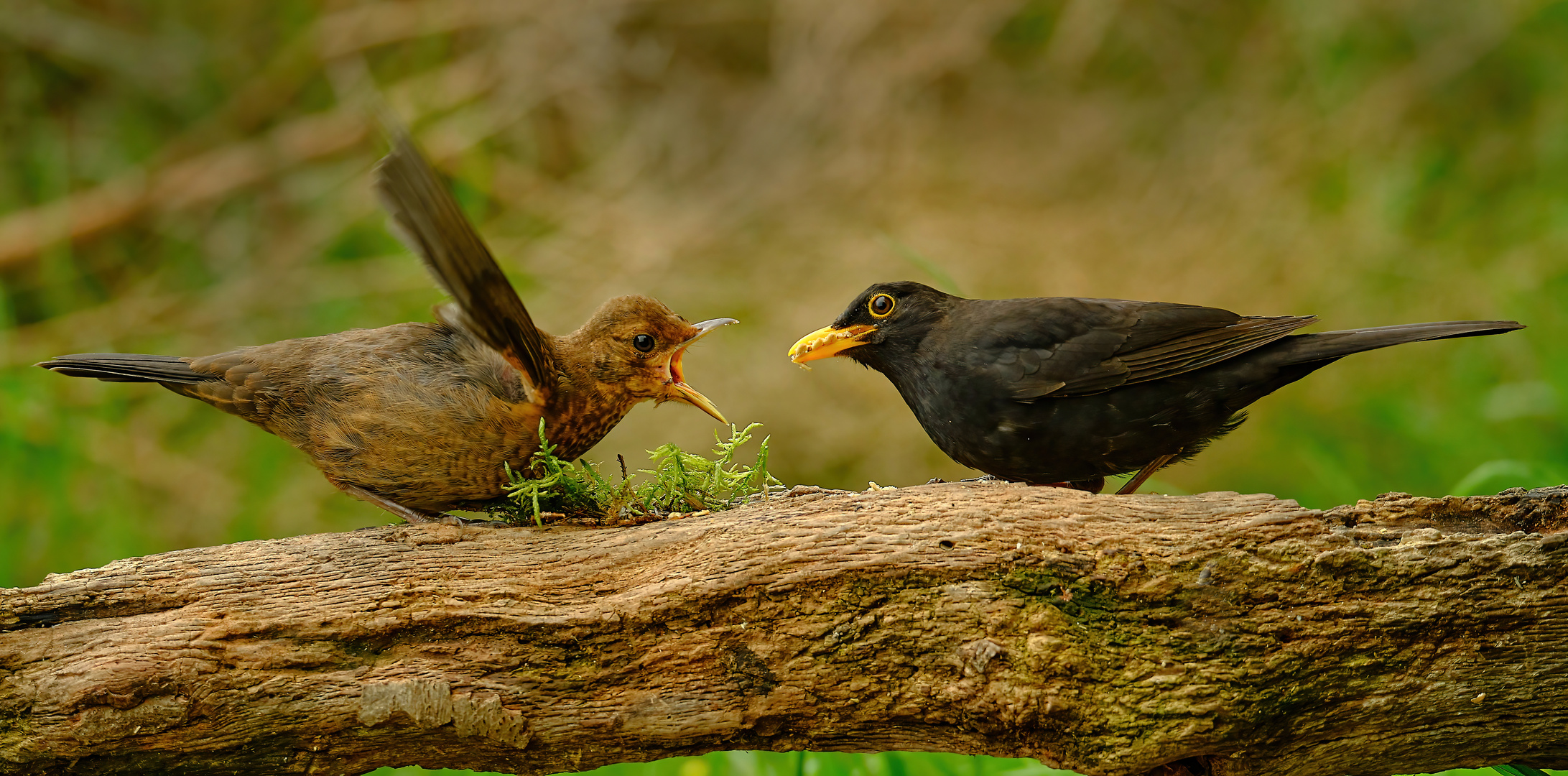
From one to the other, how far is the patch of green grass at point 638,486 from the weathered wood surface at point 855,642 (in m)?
0.17

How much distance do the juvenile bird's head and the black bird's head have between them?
0.50 meters

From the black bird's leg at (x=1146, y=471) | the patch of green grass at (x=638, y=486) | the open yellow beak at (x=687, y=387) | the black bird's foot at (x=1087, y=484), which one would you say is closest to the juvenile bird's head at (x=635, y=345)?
the open yellow beak at (x=687, y=387)

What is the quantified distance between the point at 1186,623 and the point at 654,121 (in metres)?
5.66

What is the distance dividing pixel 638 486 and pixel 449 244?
3.24 ft

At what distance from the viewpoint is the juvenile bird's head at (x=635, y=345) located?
325cm

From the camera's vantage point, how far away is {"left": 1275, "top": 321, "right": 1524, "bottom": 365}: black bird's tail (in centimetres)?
294

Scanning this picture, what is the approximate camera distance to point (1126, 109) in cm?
745

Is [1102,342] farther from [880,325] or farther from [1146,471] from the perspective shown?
[880,325]

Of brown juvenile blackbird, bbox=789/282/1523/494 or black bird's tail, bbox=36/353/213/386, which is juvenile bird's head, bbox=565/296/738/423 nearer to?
brown juvenile blackbird, bbox=789/282/1523/494

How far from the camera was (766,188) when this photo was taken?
7113 mm

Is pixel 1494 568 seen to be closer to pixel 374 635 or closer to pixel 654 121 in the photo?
pixel 374 635

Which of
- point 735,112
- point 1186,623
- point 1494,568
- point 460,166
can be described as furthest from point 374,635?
point 735,112

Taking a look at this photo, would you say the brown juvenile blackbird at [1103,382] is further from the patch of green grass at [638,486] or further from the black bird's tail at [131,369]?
the black bird's tail at [131,369]

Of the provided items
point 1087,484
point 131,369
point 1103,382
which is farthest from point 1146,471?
point 131,369
